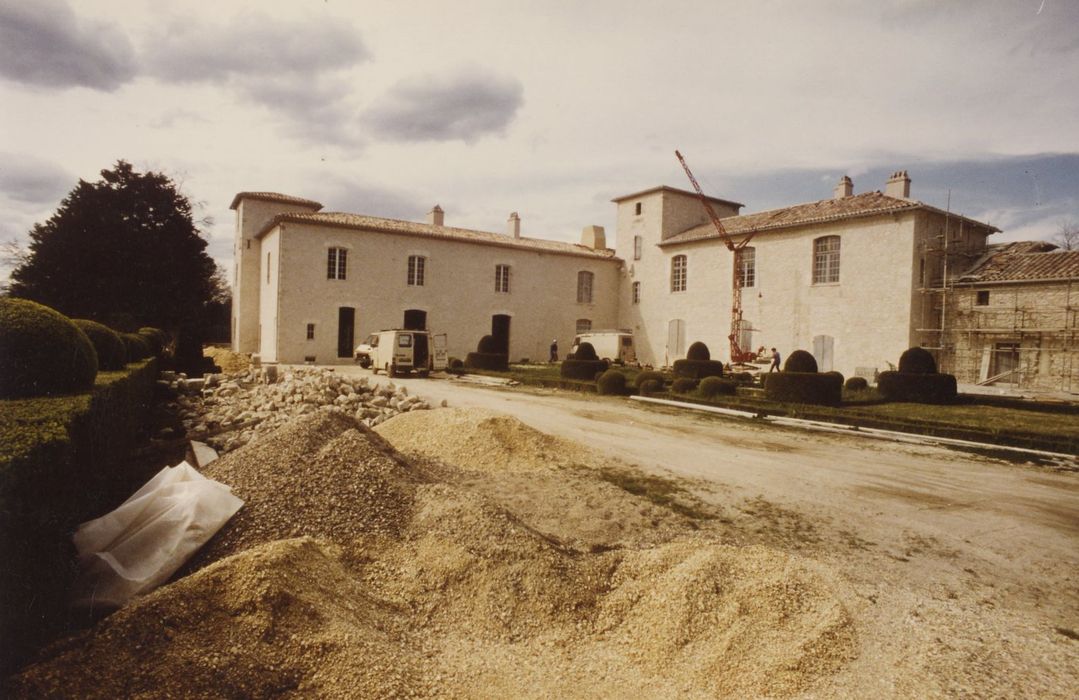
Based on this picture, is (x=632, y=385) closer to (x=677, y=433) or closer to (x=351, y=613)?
(x=677, y=433)

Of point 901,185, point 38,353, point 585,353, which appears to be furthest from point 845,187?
point 38,353

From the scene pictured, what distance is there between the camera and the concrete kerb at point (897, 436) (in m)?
9.52

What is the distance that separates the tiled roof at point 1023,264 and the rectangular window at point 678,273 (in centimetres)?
1255

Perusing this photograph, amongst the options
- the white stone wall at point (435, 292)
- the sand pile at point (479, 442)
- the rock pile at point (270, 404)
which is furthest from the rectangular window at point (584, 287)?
the sand pile at point (479, 442)

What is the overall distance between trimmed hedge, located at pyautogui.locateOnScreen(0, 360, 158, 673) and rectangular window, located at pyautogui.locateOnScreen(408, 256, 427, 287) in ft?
84.1

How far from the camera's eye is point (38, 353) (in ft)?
15.9

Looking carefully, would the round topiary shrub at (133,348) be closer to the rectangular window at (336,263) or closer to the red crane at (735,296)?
the rectangular window at (336,263)

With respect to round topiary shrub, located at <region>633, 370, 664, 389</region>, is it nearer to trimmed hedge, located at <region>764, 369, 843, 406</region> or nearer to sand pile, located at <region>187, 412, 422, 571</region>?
trimmed hedge, located at <region>764, 369, 843, 406</region>

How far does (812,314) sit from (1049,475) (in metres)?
17.5

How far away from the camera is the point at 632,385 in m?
19.1

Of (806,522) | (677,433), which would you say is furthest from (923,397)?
(806,522)

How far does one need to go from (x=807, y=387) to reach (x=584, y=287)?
20.6 meters

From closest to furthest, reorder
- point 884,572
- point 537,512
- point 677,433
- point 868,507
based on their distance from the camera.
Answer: point 884,572 → point 537,512 → point 868,507 → point 677,433

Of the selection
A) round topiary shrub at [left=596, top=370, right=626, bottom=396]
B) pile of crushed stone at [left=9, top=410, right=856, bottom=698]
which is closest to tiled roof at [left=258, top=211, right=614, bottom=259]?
round topiary shrub at [left=596, top=370, right=626, bottom=396]
